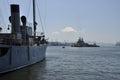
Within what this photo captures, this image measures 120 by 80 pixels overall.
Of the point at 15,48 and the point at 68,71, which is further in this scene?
the point at 68,71

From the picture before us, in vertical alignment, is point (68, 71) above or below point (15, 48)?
below

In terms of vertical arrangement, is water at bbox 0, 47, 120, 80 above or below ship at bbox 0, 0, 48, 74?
below

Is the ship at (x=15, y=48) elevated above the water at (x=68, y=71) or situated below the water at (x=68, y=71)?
above

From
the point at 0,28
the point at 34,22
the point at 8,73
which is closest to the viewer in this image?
the point at 8,73

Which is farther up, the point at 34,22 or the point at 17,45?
the point at 34,22

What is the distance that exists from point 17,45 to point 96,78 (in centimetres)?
1118

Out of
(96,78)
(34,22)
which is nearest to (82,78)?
(96,78)

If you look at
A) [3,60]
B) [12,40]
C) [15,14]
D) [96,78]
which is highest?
[15,14]

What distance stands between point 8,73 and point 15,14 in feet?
33.5

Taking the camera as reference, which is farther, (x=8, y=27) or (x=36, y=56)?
(x=36, y=56)

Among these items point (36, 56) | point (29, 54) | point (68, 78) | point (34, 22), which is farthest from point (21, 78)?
point (34, 22)

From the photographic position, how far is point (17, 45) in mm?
33312

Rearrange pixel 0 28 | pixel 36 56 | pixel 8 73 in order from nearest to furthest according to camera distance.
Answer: pixel 8 73, pixel 0 28, pixel 36 56

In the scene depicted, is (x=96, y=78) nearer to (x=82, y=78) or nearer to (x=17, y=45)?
(x=82, y=78)
